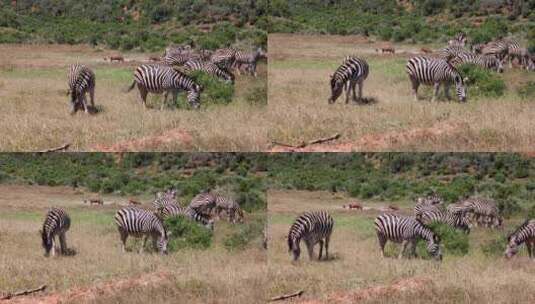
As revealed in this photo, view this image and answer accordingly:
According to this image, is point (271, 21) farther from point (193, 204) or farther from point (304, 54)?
point (193, 204)

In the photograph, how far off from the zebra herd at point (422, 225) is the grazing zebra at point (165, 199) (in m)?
2.40

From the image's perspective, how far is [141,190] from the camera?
19.7 meters

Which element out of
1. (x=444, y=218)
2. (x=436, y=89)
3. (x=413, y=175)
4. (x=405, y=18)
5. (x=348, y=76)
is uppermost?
(x=405, y=18)

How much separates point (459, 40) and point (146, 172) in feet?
Answer: 22.1

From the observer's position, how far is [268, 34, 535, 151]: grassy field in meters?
18.3

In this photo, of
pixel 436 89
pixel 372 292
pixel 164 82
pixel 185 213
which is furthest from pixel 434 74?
pixel 185 213

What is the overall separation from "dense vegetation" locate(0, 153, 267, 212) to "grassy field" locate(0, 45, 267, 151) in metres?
0.42

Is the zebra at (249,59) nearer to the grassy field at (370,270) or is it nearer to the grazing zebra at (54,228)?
the grassy field at (370,270)

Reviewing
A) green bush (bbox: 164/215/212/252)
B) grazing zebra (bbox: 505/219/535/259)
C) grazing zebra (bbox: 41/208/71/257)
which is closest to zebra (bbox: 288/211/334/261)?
green bush (bbox: 164/215/212/252)

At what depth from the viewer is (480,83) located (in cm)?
1995

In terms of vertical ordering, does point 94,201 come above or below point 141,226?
above

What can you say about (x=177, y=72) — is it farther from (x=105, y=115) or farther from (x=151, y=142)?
(x=151, y=142)

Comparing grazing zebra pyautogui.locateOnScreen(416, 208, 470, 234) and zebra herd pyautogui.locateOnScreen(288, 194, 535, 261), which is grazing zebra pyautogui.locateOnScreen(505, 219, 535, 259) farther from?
grazing zebra pyautogui.locateOnScreen(416, 208, 470, 234)

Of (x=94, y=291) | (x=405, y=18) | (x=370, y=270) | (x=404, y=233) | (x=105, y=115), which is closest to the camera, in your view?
(x=94, y=291)
